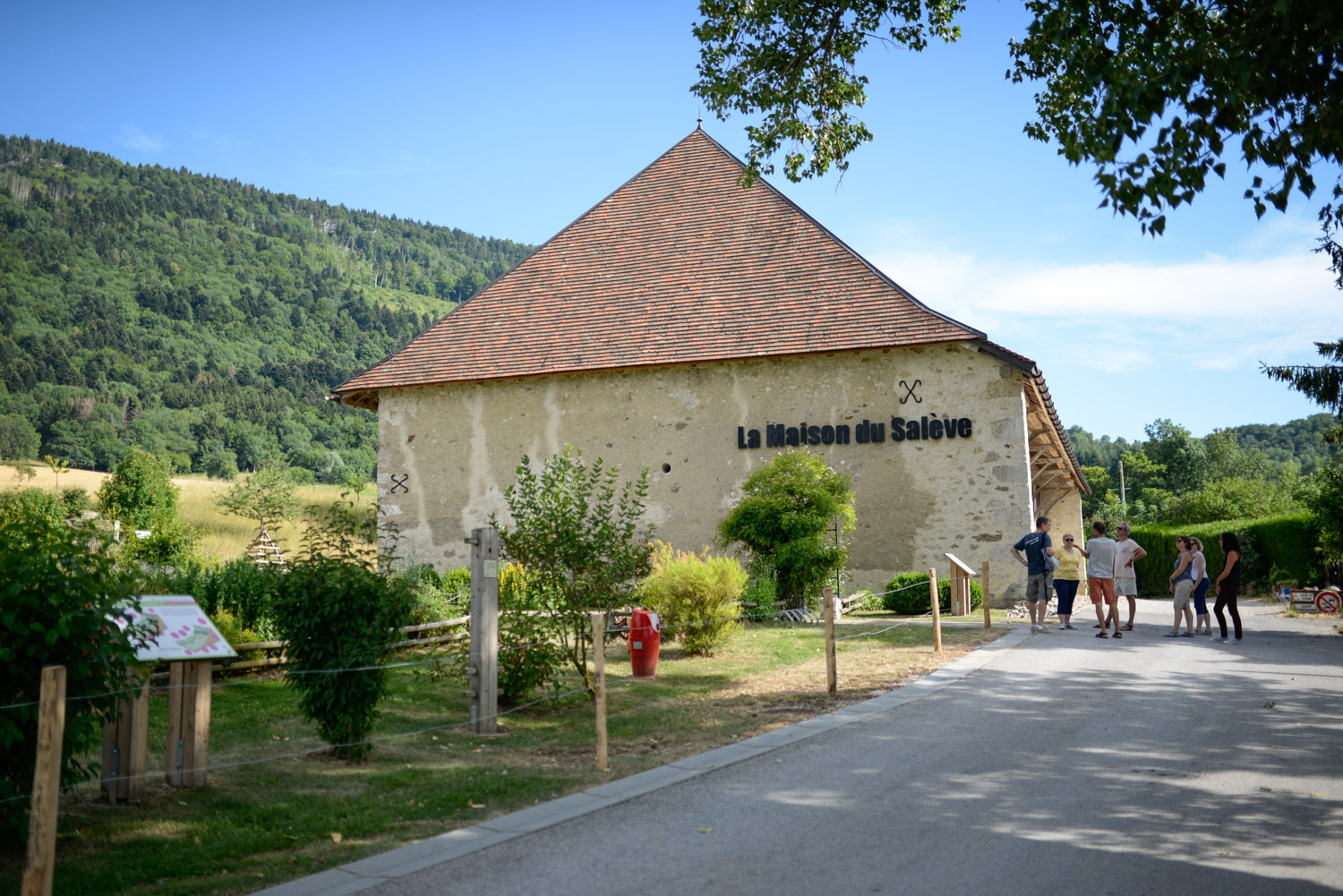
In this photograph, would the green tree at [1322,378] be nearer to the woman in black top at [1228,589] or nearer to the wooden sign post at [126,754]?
the woman in black top at [1228,589]

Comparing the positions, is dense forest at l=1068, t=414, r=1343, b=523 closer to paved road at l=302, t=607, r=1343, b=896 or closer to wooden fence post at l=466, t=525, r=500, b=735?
paved road at l=302, t=607, r=1343, b=896

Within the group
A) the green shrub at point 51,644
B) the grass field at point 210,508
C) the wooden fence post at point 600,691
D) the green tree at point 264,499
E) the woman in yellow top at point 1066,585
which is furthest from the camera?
the green tree at point 264,499

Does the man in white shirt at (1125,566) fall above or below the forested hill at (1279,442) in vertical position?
below

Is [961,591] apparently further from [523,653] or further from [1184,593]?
[523,653]

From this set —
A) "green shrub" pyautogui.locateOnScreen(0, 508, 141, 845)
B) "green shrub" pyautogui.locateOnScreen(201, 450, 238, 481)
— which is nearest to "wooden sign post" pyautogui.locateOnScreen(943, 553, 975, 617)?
"green shrub" pyautogui.locateOnScreen(0, 508, 141, 845)

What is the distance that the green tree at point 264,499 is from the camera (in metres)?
42.9

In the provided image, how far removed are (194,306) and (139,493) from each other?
7136 centimetres

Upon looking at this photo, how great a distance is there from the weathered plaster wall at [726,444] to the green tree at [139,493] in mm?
18488

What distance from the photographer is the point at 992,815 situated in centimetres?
543

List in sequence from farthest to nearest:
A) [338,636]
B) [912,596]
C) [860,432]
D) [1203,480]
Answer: [1203,480], [860,432], [912,596], [338,636]

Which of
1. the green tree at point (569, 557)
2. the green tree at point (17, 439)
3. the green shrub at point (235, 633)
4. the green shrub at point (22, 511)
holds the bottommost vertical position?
the green shrub at point (235, 633)

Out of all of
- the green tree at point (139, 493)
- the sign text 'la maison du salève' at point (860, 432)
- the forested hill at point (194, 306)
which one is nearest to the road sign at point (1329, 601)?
the sign text 'la maison du salève' at point (860, 432)

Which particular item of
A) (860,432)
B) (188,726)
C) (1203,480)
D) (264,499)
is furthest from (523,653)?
(1203,480)

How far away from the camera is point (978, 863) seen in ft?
15.3
